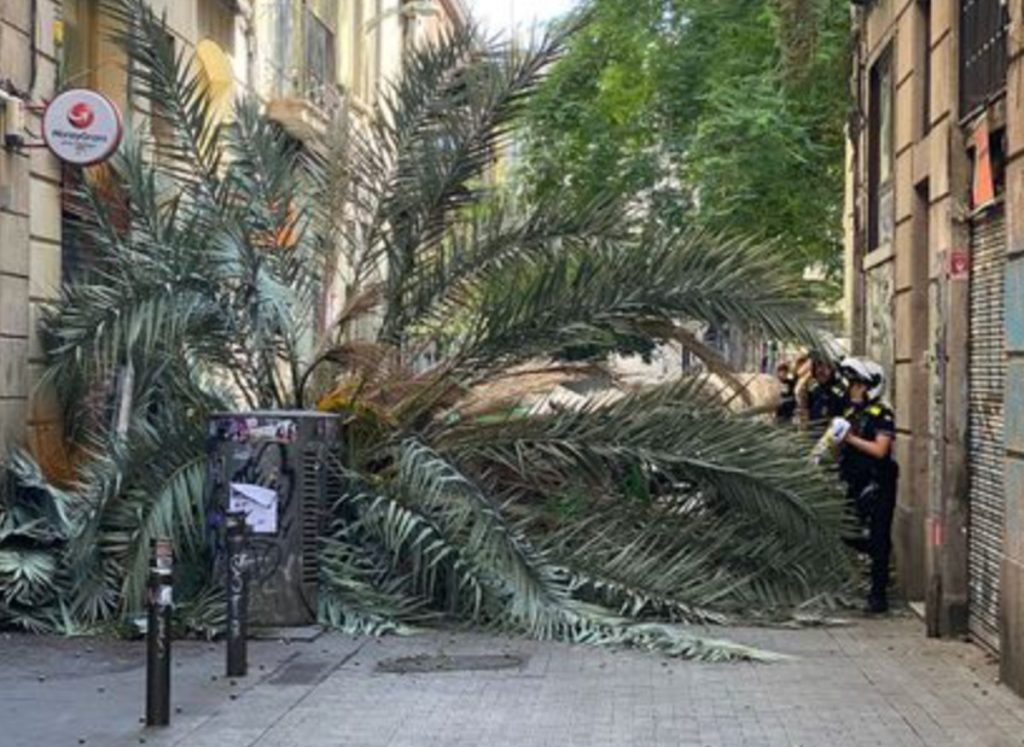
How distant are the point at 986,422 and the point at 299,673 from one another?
14.8 ft

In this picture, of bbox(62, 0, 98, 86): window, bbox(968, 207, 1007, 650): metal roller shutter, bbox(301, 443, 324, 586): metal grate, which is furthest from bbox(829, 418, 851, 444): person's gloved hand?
bbox(62, 0, 98, 86): window

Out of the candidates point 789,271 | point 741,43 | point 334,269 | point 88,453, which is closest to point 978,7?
point 789,271

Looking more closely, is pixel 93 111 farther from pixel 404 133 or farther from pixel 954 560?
pixel 954 560

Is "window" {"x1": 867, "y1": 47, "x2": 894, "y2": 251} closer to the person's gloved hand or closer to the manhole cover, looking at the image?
the person's gloved hand

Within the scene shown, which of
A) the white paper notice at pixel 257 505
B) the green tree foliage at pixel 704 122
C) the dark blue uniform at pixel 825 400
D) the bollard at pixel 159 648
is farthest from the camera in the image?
the green tree foliage at pixel 704 122

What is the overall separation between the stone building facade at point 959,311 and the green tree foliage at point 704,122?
764 centimetres

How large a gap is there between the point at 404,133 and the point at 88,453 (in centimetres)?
348

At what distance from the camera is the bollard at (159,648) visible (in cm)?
862

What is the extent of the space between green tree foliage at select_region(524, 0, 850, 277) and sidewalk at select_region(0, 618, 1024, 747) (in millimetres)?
12122

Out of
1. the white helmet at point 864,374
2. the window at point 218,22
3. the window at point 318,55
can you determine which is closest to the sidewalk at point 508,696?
the white helmet at point 864,374

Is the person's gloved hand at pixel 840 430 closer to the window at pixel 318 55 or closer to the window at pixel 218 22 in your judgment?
the window at pixel 218 22

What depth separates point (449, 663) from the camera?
10.9m

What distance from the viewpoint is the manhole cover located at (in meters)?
10.2

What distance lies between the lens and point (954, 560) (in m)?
11.8
